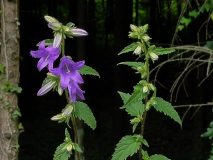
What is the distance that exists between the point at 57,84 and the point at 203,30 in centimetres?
673

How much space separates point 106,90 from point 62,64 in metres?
15.0

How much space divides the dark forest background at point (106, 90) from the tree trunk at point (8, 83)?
2863 mm

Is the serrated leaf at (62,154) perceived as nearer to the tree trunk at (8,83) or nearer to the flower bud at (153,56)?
the flower bud at (153,56)

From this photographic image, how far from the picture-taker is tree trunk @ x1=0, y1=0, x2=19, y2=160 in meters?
4.89

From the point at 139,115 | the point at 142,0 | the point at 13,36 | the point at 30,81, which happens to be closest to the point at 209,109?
the point at 142,0

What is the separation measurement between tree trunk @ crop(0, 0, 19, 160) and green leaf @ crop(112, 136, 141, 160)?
135 inches

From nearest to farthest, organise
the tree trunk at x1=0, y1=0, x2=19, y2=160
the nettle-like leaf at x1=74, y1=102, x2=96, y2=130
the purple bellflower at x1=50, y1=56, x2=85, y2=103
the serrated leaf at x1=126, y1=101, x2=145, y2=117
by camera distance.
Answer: the purple bellflower at x1=50, y1=56, x2=85, y2=103 → the nettle-like leaf at x1=74, y1=102, x2=96, y2=130 → the serrated leaf at x1=126, y1=101, x2=145, y2=117 → the tree trunk at x1=0, y1=0, x2=19, y2=160

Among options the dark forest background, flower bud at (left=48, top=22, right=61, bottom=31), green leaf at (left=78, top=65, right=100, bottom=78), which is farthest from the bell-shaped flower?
the dark forest background

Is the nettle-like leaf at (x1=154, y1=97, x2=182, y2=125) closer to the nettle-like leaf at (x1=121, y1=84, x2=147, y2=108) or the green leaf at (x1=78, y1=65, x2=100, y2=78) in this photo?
the nettle-like leaf at (x1=121, y1=84, x2=147, y2=108)

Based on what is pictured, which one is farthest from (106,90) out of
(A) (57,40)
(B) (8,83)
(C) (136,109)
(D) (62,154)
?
(A) (57,40)

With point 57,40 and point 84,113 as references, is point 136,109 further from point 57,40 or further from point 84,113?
point 57,40

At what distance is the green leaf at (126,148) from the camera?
162cm

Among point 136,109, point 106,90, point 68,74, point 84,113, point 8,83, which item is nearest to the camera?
point 68,74

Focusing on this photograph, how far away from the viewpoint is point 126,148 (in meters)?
1.65
